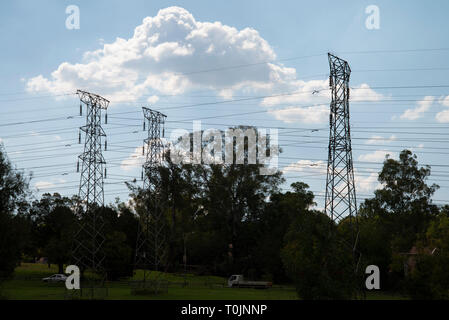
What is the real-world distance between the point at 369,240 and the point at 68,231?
124 feet

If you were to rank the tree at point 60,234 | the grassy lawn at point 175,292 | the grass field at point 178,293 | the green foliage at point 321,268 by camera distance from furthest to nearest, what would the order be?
1. the tree at point 60,234
2. the grassy lawn at point 175,292
3. the grass field at point 178,293
4. the green foliage at point 321,268

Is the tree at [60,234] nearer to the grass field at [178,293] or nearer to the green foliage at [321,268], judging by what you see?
the grass field at [178,293]

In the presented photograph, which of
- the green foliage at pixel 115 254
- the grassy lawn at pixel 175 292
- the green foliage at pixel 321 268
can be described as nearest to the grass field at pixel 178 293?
the grassy lawn at pixel 175 292

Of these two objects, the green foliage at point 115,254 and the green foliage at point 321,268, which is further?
the green foliage at point 115,254

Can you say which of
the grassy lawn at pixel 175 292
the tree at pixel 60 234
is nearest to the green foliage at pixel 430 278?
the grassy lawn at pixel 175 292

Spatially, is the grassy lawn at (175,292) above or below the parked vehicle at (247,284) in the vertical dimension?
above

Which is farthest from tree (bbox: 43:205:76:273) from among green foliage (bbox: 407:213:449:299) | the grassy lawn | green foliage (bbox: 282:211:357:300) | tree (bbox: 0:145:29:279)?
green foliage (bbox: 407:213:449:299)

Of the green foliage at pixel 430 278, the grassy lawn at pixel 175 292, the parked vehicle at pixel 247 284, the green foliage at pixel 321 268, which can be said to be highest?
the green foliage at pixel 321 268

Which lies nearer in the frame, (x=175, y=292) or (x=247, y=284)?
(x=175, y=292)

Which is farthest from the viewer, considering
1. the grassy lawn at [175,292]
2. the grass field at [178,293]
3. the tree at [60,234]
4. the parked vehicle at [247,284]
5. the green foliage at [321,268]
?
the tree at [60,234]

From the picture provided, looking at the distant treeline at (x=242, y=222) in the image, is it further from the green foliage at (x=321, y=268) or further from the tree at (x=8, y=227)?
the green foliage at (x=321, y=268)

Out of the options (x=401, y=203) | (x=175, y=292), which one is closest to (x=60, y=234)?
(x=175, y=292)

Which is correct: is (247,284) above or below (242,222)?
below

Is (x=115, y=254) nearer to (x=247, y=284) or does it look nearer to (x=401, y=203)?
(x=247, y=284)
